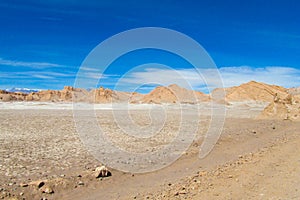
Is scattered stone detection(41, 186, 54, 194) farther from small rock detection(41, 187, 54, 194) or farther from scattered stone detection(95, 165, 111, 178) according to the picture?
scattered stone detection(95, 165, 111, 178)

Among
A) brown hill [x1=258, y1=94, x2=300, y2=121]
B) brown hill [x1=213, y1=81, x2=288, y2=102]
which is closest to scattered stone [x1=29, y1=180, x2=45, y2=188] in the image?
brown hill [x1=258, y1=94, x2=300, y2=121]

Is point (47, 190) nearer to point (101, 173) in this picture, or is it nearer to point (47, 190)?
point (47, 190)

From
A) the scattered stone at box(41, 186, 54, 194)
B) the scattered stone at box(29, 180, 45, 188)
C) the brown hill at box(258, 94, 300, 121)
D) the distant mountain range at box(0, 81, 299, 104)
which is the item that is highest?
the distant mountain range at box(0, 81, 299, 104)

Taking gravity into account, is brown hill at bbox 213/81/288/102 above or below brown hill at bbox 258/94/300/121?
above

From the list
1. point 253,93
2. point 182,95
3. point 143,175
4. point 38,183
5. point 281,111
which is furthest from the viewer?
point 182,95

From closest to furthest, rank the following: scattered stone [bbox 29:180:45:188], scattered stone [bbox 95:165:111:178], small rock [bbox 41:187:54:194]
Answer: small rock [bbox 41:187:54:194] → scattered stone [bbox 29:180:45:188] → scattered stone [bbox 95:165:111:178]

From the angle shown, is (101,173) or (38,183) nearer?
(38,183)

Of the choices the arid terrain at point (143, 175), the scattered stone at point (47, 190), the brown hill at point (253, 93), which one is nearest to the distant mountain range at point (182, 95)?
the brown hill at point (253, 93)

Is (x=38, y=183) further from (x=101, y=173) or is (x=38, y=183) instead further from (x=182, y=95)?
(x=182, y=95)

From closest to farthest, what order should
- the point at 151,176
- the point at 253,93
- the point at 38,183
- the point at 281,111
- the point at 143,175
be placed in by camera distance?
the point at 38,183 < the point at 151,176 < the point at 143,175 < the point at 281,111 < the point at 253,93

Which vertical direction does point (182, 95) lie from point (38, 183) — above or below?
above

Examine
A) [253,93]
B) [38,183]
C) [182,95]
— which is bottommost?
[38,183]

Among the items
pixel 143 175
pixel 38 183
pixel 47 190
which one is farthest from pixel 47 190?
pixel 143 175

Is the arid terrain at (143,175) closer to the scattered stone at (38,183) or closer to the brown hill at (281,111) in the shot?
the scattered stone at (38,183)
